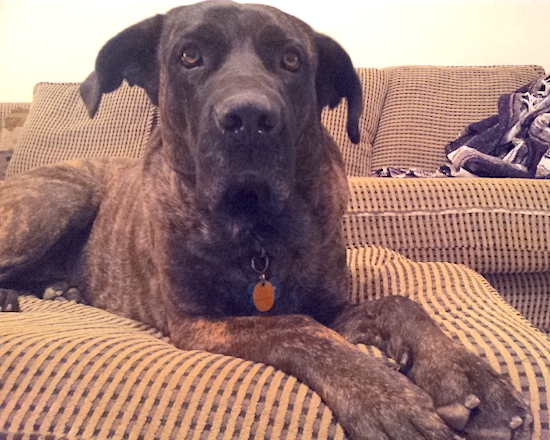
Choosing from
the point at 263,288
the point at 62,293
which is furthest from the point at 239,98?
the point at 62,293

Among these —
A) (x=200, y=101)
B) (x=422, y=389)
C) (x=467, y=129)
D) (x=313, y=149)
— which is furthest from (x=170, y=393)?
(x=467, y=129)

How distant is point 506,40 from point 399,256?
8.77 ft

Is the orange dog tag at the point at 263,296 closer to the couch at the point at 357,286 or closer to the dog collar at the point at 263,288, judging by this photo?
the dog collar at the point at 263,288

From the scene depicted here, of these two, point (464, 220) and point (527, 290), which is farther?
point (527, 290)

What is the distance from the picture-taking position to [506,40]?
365 centimetres

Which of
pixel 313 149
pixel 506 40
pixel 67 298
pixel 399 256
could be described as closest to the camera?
pixel 313 149

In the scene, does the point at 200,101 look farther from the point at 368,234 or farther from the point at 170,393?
the point at 368,234

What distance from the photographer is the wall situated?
11.9 ft

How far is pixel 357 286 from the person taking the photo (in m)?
1.65

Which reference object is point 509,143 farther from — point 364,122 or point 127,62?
point 127,62

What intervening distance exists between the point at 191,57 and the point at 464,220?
45.9 inches

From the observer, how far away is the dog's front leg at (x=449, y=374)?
0.82 meters

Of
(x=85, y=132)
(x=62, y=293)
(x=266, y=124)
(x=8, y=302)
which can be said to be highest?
(x=266, y=124)

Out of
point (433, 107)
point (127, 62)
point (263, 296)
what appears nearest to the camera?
point (263, 296)
